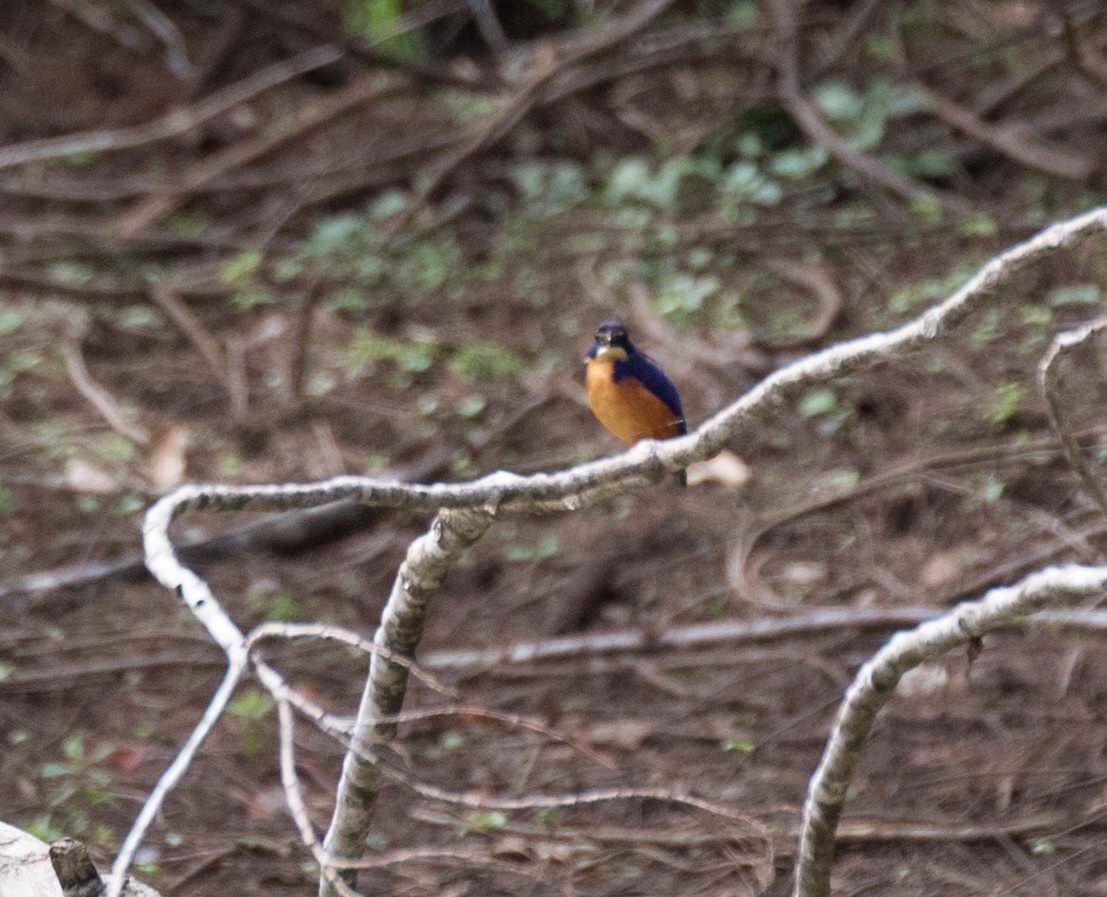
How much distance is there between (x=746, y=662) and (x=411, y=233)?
3.86 m

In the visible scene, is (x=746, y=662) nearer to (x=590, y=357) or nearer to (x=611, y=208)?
(x=590, y=357)

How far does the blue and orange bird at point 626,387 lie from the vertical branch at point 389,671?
1.49m

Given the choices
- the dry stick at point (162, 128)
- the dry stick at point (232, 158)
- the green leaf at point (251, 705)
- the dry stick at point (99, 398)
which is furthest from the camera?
the dry stick at point (162, 128)

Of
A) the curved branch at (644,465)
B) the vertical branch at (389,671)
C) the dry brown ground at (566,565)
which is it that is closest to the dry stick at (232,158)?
the dry brown ground at (566,565)

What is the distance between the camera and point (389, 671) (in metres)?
2.57

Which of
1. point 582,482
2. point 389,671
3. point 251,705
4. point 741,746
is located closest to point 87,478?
point 251,705

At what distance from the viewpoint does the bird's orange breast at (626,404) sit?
3.96 meters

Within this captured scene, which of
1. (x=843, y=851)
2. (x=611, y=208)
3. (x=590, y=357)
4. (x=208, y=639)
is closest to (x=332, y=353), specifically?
(x=611, y=208)

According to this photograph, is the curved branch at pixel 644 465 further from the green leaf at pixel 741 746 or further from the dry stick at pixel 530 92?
the dry stick at pixel 530 92

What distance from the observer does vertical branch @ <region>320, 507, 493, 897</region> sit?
8.07ft

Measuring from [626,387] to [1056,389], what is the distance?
180cm

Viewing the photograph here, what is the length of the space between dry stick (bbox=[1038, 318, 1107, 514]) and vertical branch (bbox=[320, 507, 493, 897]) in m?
0.98

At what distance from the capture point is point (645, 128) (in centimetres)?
798

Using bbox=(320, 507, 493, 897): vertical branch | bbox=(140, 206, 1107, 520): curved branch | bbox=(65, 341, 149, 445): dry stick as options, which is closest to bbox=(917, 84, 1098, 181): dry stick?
bbox=(65, 341, 149, 445): dry stick
